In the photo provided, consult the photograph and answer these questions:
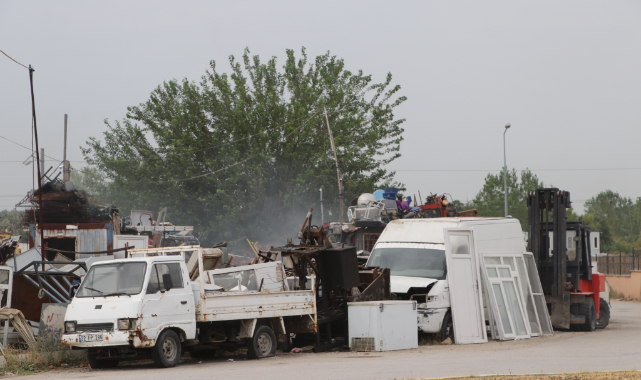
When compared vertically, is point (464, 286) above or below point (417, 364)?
above

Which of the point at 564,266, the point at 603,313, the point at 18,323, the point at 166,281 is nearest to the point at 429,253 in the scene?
the point at 564,266

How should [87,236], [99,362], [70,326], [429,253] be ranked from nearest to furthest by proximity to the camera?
1. [70,326]
2. [99,362]
3. [429,253]
4. [87,236]

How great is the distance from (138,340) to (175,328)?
35.2 inches

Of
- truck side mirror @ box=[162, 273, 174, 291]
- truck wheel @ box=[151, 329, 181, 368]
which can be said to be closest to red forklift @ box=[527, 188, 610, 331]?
truck wheel @ box=[151, 329, 181, 368]

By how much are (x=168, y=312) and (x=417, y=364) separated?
4295 mm

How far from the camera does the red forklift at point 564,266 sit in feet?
59.3

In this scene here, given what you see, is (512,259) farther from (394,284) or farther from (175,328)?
(175,328)

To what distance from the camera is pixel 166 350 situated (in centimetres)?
1160

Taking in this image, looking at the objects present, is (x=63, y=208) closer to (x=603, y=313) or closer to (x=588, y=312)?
(x=588, y=312)

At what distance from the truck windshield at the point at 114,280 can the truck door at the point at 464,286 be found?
7268 mm

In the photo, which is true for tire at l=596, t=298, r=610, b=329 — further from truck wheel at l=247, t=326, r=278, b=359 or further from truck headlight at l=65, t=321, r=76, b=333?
truck headlight at l=65, t=321, r=76, b=333

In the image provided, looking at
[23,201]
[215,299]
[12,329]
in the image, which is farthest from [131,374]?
[23,201]

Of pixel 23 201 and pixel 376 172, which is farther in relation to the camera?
pixel 376 172

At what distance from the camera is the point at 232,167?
4628 cm
